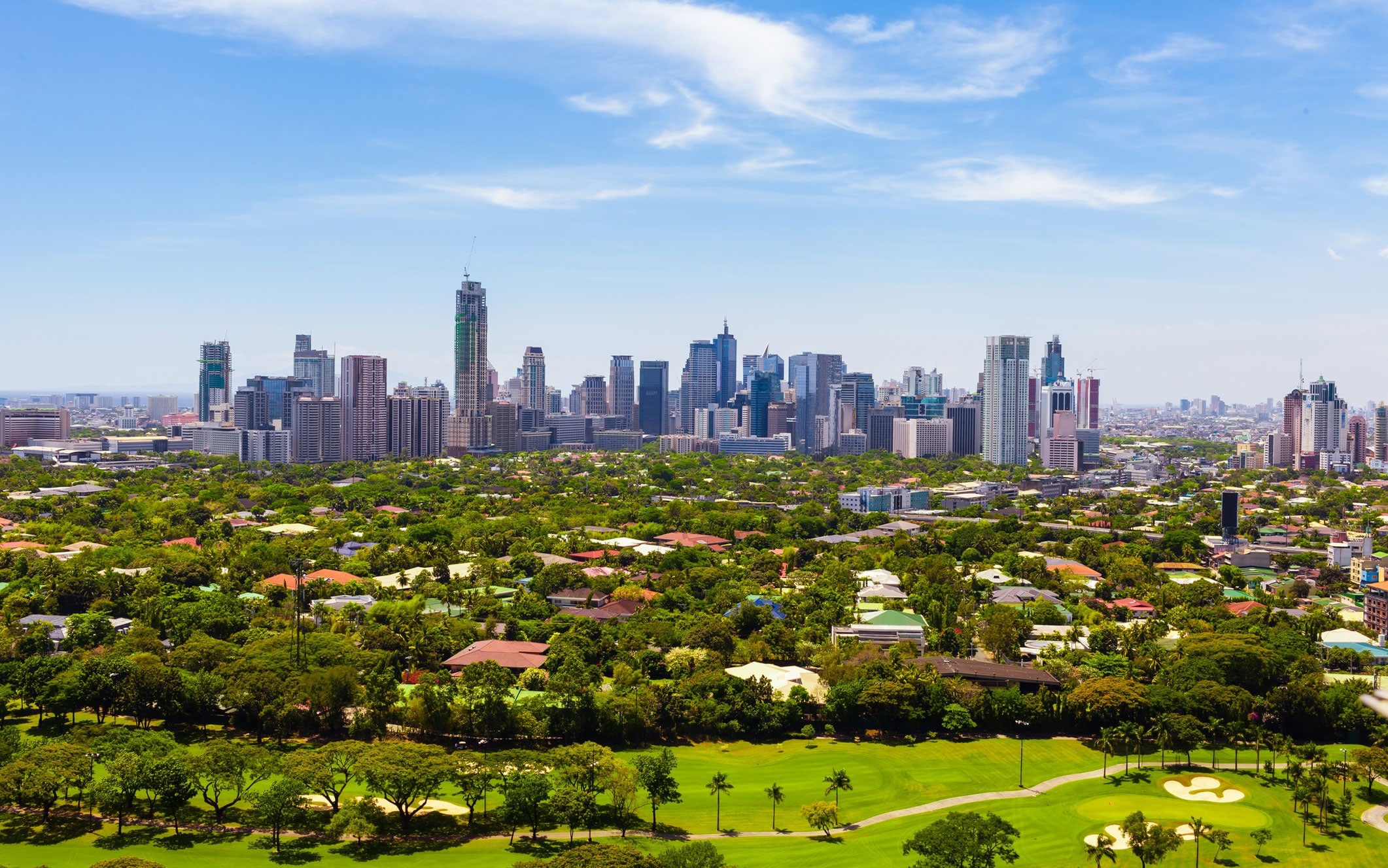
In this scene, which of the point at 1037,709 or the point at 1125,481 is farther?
the point at 1125,481

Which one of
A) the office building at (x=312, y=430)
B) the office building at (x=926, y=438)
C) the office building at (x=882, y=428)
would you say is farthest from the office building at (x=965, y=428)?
the office building at (x=312, y=430)

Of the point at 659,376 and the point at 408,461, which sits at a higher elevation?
the point at 659,376

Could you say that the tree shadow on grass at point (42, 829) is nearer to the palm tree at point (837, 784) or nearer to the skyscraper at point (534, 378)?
the palm tree at point (837, 784)

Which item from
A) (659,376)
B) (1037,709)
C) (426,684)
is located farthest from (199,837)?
(659,376)

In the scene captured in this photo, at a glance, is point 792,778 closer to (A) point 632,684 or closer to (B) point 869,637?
(A) point 632,684

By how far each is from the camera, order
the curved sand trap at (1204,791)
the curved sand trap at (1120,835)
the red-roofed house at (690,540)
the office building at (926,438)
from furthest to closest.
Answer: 1. the office building at (926,438)
2. the red-roofed house at (690,540)
3. the curved sand trap at (1204,791)
4. the curved sand trap at (1120,835)

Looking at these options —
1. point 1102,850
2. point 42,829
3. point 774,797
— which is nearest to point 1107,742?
point 1102,850

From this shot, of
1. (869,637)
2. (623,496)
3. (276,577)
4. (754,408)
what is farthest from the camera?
(754,408)
